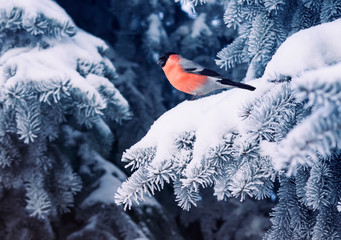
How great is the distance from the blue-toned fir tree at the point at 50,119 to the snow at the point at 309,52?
4.59 feet

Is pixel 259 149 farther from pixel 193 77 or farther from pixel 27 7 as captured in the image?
pixel 27 7

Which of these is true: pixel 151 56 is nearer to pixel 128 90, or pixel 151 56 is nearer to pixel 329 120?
pixel 128 90

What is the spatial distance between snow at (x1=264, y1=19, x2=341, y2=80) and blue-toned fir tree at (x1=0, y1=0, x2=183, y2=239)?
140 cm

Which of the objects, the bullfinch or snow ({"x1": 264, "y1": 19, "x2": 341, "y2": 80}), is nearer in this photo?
snow ({"x1": 264, "y1": 19, "x2": 341, "y2": 80})

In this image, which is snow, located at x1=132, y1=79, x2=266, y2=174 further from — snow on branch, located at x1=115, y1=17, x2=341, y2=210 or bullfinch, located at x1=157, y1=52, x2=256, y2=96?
bullfinch, located at x1=157, y1=52, x2=256, y2=96

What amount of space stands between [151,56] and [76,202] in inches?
85.9

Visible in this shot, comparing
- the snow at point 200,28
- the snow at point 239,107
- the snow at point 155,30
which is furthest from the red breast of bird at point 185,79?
the snow at point 200,28

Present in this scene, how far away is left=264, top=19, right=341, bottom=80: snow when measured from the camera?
4.36ft

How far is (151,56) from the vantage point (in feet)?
15.6

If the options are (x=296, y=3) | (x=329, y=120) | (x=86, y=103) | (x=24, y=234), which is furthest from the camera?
(x=24, y=234)

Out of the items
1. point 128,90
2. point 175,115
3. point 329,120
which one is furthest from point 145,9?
point 329,120

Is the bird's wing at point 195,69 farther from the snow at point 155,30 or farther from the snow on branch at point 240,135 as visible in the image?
the snow at point 155,30

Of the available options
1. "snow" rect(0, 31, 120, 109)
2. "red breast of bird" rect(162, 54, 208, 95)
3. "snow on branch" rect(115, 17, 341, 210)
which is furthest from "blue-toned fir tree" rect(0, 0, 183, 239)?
"snow on branch" rect(115, 17, 341, 210)

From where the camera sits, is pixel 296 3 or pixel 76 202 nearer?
pixel 296 3
